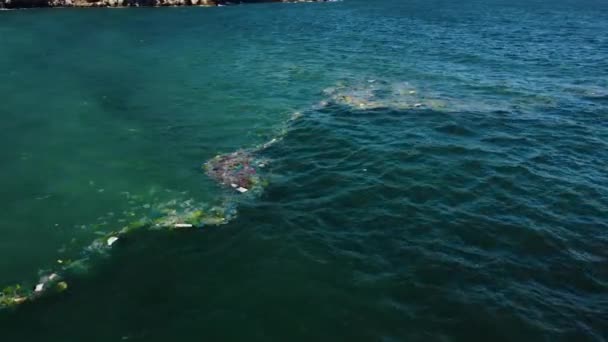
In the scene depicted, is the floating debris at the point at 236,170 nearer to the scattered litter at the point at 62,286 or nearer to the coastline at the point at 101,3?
the scattered litter at the point at 62,286

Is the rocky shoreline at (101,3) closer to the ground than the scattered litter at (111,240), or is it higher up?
higher up

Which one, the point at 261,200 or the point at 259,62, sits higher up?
the point at 259,62

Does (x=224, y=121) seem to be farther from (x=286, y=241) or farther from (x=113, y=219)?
(x=286, y=241)

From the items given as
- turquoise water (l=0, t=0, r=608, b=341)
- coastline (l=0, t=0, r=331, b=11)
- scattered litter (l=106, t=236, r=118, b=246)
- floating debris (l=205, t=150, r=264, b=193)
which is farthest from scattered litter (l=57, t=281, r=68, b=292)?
coastline (l=0, t=0, r=331, b=11)

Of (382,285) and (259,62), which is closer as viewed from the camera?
(382,285)

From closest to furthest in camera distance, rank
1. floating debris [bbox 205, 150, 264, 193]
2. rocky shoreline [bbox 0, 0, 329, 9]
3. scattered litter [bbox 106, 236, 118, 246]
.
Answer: scattered litter [bbox 106, 236, 118, 246]
floating debris [bbox 205, 150, 264, 193]
rocky shoreline [bbox 0, 0, 329, 9]

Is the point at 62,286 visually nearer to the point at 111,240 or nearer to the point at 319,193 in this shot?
the point at 111,240

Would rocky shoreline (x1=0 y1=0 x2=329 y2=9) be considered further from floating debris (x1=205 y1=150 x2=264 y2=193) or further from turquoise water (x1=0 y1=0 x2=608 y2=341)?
floating debris (x1=205 y1=150 x2=264 y2=193)

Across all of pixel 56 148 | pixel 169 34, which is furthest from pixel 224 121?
pixel 169 34

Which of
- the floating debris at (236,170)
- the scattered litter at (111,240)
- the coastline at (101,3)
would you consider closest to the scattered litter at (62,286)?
the scattered litter at (111,240)
